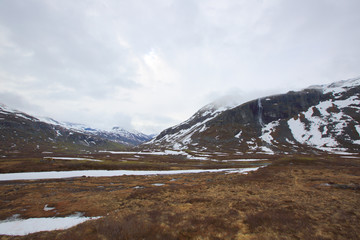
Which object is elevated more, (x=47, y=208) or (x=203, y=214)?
(x=203, y=214)

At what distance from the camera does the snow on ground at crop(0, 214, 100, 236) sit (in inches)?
579

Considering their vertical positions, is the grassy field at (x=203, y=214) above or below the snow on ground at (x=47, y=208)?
above

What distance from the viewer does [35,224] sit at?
1598 cm

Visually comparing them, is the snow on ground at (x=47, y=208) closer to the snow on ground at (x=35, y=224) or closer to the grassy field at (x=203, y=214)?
the grassy field at (x=203, y=214)

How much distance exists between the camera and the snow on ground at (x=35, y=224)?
14698 mm

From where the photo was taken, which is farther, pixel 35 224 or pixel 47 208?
pixel 47 208

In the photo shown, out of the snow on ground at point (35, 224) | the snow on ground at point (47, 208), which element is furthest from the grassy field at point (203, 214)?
the snow on ground at point (35, 224)

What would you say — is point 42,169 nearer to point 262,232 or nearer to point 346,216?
point 262,232

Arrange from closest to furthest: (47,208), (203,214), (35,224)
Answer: (35,224), (203,214), (47,208)

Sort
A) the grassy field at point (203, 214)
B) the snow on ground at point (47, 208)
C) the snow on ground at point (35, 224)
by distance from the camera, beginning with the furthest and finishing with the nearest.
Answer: the snow on ground at point (47, 208) → the snow on ground at point (35, 224) → the grassy field at point (203, 214)

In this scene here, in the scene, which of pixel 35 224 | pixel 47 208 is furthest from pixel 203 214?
pixel 47 208

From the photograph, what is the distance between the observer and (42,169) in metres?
50.8

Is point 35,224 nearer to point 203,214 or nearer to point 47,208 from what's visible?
point 47,208

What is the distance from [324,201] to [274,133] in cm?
18084
